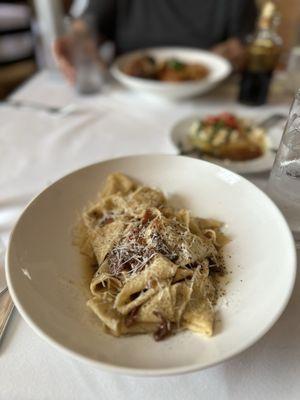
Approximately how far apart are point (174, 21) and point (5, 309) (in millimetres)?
2041

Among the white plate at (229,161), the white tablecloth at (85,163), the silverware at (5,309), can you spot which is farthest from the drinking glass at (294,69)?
the silverware at (5,309)

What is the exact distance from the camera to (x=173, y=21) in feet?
7.09

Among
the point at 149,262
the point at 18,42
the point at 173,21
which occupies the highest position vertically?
the point at 173,21

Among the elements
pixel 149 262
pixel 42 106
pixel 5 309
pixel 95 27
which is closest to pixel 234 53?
pixel 95 27

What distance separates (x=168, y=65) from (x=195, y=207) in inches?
38.9

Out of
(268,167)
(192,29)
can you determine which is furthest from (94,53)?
(268,167)

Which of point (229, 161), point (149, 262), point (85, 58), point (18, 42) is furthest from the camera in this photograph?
point (18, 42)

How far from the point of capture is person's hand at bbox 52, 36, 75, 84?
64.8 inches

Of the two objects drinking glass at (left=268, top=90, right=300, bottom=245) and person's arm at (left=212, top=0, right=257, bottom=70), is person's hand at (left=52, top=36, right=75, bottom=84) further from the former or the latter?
drinking glass at (left=268, top=90, right=300, bottom=245)

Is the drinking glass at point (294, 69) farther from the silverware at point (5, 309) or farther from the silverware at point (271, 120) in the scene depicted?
the silverware at point (5, 309)

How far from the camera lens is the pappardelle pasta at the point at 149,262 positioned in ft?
2.04

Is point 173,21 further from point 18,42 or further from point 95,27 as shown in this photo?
point 18,42

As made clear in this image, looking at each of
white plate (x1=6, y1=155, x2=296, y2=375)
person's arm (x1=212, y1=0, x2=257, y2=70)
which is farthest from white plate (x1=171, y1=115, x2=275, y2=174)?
person's arm (x1=212, y1=0, x2=257, y2=70)

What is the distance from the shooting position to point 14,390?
603 millimetres
